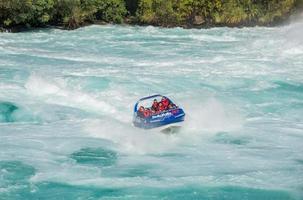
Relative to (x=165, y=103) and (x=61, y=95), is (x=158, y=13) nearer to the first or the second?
(x=61, y=95)

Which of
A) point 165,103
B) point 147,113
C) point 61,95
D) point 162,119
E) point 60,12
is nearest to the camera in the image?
point 162,119

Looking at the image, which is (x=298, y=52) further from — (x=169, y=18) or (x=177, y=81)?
(x=169, y=18)

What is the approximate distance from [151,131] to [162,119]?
2.28ft

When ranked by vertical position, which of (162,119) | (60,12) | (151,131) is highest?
(162,119)

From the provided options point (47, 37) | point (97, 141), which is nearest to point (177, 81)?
point (97, 141)

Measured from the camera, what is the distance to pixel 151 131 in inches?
792

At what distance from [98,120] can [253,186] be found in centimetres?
776

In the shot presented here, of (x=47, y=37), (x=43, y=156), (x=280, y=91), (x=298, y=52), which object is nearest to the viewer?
(x=43, y=156)

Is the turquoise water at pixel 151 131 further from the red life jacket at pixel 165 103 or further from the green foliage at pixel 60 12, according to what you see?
the green foliage at pixel 60 12

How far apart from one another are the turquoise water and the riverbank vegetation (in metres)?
7.49

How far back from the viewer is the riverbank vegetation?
149 feet

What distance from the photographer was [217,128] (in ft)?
69.2

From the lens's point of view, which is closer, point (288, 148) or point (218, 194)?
point (218, 194)

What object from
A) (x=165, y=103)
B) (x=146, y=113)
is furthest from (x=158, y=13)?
(x=146, y=113)
